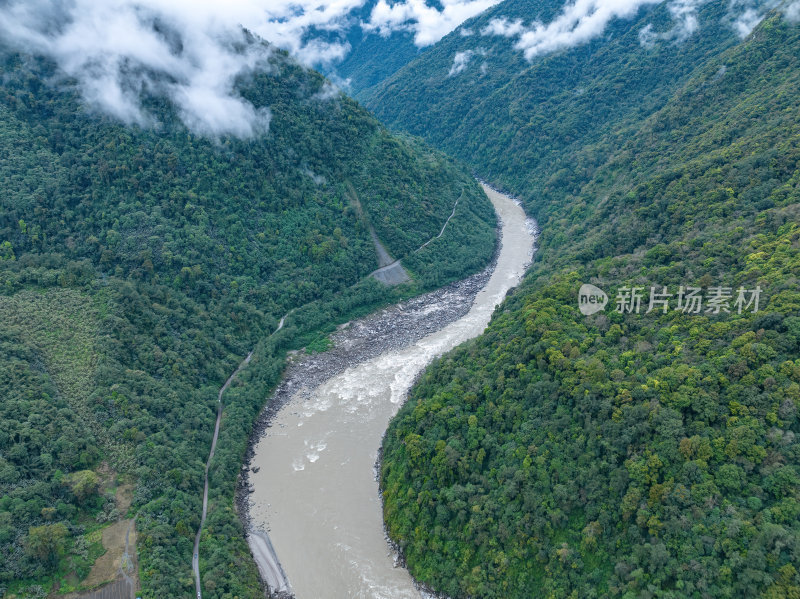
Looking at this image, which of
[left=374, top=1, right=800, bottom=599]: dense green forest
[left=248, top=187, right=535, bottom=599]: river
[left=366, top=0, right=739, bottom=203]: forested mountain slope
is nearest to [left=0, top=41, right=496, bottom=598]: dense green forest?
[left=248, top=187, right=535, bottom=599]: river

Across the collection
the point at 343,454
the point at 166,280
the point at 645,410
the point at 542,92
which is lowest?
the point at 645,410

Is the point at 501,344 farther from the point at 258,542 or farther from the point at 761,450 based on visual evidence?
the point at 258,542

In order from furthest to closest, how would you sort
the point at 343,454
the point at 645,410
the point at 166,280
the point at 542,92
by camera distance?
the point at 542,92 < the point at 166,280 < the point at 343,454 < the point at 645,410

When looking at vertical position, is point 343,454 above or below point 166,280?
below

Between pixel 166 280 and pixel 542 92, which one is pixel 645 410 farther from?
pixel 542 92

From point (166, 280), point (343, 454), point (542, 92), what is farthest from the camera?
point (542, 92)

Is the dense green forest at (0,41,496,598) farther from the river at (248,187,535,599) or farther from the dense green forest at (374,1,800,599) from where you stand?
the dense green forest at (374,1,800,599)

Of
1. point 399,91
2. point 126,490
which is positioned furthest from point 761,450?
point 399,91

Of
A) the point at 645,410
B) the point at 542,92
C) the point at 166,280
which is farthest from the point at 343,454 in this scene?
the point at 542,92

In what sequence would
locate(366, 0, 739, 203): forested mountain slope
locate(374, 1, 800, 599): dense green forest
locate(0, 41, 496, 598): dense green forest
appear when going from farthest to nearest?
1. locate(366, 0, 739, 203): forested mountain slope
2. locate(0, 41, 496, 598): dense green forest
3. locate(374, 1, 800, 599): dense green forest
